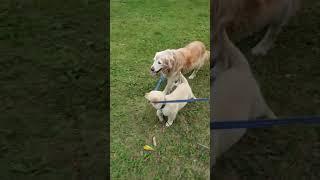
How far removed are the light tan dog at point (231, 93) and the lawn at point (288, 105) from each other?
125 mm

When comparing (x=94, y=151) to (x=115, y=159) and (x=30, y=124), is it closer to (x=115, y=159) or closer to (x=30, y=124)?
(x=115, y=159)

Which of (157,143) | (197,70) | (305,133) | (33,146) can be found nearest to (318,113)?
(305,133)

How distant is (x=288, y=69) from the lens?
11.6 feet

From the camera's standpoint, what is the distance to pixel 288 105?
3.10 meters

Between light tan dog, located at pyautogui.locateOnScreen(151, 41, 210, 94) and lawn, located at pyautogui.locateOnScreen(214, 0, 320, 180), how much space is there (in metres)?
0.29

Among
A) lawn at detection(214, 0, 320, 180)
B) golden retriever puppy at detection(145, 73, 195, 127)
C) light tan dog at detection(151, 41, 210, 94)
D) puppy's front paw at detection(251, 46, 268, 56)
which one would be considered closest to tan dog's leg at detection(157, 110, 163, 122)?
golden retriever puppy at detection(145, 73, 195, 127)

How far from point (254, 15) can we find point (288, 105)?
2.31 ft

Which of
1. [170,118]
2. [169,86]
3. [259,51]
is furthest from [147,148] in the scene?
[259,51]

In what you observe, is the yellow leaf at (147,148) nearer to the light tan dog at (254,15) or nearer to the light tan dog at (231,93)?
the light tan dog at (231,93)

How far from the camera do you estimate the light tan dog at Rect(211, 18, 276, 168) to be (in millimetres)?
2311

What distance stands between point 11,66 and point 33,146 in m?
1.13

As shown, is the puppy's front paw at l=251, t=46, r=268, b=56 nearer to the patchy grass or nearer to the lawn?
the lawn

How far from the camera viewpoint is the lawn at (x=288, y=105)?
246cm

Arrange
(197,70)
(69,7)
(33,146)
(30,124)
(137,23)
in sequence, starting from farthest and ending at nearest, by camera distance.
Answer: (69,7) < (137,23) < (197,70) < (30,124) < (33,146)
